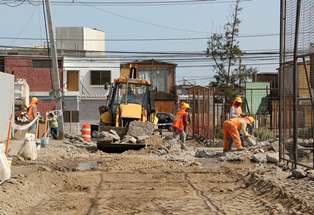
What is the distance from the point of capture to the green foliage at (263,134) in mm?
26984

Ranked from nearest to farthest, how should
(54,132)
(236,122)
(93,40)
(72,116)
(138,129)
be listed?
(236,122) → (138,129) → (54,132) → (72,116) → (93,40)

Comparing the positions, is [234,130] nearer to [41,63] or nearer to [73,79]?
[41,63]

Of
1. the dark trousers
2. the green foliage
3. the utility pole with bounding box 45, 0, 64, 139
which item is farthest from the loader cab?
the dark trousers

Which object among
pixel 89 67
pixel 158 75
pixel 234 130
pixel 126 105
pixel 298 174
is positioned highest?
pixel 89 67

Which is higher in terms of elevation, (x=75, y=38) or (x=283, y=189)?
(x=75, y=38)

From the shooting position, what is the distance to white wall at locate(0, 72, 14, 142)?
20.2 meters

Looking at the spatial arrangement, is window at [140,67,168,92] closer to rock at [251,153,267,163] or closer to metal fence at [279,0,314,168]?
rock at [251,153,267,163]

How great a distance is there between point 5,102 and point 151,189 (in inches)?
423

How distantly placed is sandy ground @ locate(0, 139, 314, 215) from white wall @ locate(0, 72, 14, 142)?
1886 mm

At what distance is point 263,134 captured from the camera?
91.6ft

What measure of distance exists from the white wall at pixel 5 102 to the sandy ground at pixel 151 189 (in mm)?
1886

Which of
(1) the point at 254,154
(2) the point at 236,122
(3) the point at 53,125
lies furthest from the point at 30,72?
(1) the point at 254,154

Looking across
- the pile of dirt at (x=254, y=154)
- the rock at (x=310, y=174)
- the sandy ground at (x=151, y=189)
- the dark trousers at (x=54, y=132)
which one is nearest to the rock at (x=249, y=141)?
the pile of dirt at (x=254, y=154)

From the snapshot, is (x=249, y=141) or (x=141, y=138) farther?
(x=141, y=138)
